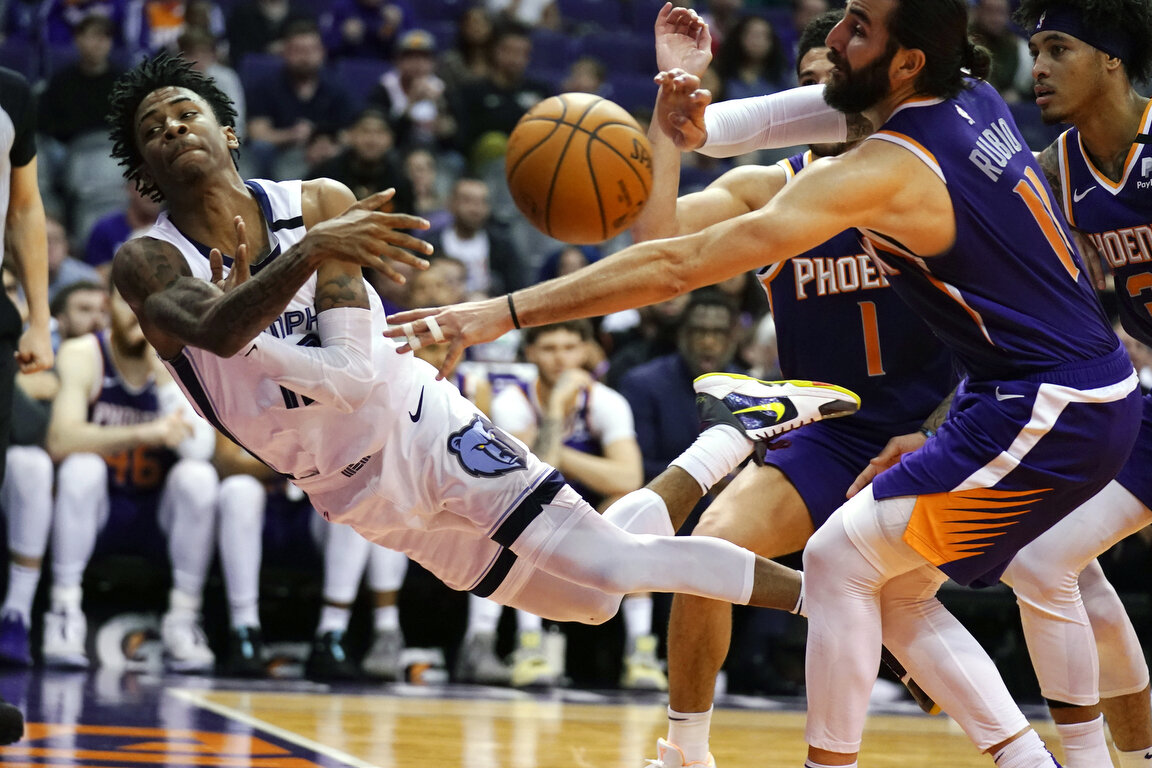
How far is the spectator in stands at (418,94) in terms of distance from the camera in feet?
36.6

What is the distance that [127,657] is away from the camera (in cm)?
747

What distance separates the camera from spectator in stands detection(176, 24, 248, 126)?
1013 cm

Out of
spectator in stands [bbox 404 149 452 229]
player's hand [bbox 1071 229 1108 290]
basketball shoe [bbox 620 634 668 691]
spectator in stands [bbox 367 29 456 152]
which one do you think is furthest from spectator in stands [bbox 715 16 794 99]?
player's hand [bbox 1071 229 1108 290]

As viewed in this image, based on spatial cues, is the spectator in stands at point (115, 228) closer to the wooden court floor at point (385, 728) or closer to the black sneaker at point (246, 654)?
the black sneaker at point (246, 654)

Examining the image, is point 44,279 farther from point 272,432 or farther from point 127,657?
point 127,657

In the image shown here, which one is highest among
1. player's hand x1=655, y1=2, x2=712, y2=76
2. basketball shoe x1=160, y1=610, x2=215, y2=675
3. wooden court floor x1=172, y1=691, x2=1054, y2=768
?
player's hand x1=655, y1=2, x2=712, y2=76

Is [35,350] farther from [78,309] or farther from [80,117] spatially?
[80,117]

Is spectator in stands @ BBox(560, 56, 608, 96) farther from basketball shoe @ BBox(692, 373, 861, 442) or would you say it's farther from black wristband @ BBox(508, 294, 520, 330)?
black wristband @ BBox(508, 294, 520, 330)

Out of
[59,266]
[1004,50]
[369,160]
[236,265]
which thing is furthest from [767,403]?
[1004,50]

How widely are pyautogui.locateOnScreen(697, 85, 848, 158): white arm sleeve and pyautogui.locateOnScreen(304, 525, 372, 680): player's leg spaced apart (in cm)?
353

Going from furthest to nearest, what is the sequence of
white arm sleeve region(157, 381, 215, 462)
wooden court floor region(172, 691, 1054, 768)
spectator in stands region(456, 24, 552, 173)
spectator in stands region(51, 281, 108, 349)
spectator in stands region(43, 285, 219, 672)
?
spectator in stands region(456, 24, 552, 173) < spectator in stands region(51, 281, 108, 349) < white arm sleeve region(157, 381, 215, 462) < spectator in stands region(43, 285, 219, 672) < wooden court floor region(172, 691, 1054, 768)

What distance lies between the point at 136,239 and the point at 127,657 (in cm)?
397

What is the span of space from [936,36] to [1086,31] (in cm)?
105

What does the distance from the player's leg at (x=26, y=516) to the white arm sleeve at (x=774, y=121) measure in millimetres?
4184
